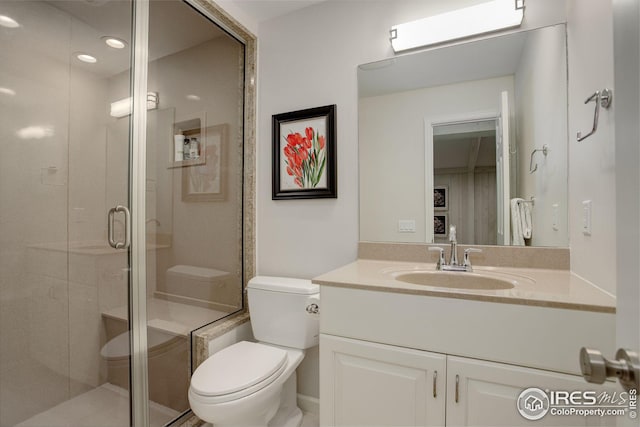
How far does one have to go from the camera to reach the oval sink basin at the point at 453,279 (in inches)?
53.7

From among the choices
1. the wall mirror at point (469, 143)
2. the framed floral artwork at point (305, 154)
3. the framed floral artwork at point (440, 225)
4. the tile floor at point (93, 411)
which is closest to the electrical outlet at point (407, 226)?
the wall mirror at point (469, 143)

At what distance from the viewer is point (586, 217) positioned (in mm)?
1185

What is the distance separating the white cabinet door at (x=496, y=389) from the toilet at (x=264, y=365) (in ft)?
2.53

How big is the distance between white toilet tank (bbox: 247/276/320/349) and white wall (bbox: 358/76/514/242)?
0.47m

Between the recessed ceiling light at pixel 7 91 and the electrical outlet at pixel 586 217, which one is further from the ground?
the recessed ceiling light at pixel 7 91

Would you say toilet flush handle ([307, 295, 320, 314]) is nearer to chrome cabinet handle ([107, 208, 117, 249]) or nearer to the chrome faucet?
the chrome faucet

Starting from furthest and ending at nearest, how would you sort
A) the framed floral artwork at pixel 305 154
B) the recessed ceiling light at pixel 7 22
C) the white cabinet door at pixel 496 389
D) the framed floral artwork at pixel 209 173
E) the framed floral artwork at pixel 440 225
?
1. the framed floral artwork at pixel 305 154
2. the framed floral artwork at pixel 209 173
3. the framed floral artwork at pixel 440 225
4. the recessed ceiling light at pixel 7 22
5. the white cabinet door at pixel 496 389

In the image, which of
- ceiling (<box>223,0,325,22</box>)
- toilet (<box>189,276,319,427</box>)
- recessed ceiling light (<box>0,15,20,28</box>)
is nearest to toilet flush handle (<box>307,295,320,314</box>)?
toilet (<box>189,276,319,427</box>)

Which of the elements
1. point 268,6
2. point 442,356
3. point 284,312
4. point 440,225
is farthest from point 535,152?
point 268,6

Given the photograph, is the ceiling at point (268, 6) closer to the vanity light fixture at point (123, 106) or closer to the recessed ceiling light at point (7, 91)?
the vanity light fixture at point (123, 106)

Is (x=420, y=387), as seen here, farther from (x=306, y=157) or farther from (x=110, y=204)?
(x=110, y=204)

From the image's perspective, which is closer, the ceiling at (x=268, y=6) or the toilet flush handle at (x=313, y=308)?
the toilet flush handle at (x=313, y=308)

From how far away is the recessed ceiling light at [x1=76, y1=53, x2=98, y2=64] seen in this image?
4.18ft

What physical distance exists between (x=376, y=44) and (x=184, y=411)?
2.22m
